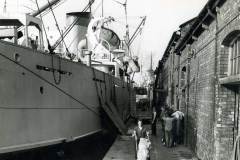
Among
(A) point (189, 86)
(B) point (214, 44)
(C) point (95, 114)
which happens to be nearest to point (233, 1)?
(B) point (214, 44)

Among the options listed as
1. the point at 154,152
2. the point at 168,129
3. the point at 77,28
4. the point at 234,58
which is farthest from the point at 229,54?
the point at 77,28

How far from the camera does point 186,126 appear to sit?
13.1 metres

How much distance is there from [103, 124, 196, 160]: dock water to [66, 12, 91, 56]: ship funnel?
20.2 feet

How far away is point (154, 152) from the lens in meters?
11.6

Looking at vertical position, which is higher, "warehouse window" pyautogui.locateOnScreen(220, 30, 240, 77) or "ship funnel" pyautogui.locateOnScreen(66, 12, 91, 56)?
"ship funnel" pyautogui.locateOnScreen(66, 12, 91, 56)

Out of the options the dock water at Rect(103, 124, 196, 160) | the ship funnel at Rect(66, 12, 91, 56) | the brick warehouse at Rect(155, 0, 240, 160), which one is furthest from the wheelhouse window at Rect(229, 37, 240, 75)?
the ship funnel at Rect(66, 12, 91, 56)

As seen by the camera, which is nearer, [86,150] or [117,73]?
[86,150]

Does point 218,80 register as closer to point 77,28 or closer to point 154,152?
point 154,152

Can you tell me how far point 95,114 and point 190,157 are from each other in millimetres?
4352

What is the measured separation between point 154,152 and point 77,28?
352 inches

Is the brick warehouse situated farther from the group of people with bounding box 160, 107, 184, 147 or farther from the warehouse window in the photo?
the group of people with bounding box 160, 107, 184, 147

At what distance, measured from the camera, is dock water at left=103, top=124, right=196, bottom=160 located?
10.7m

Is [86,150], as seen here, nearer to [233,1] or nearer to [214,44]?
[214,44]

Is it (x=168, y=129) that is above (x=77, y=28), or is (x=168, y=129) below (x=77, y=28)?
below
